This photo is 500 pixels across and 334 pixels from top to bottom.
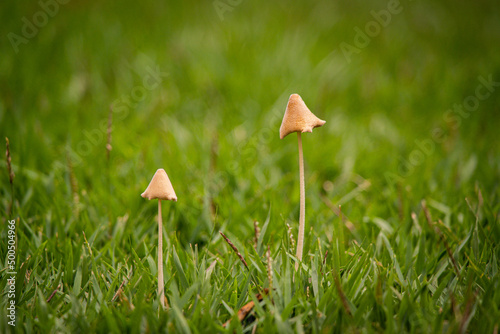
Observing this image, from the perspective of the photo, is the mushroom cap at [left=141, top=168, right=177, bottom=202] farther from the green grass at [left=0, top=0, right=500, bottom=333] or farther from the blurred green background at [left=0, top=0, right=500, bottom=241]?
the blurred green background at [left=0, top=0, right=500, bottom=241]

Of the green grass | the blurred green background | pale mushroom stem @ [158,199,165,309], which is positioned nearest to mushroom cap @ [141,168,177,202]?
pale mushroom stem @ [158,199,165,309]

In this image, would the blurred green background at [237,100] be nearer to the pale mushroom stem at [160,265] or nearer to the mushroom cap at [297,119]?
the pale mushroom stem at [160,265]

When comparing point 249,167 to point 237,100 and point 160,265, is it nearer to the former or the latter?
point 237,100

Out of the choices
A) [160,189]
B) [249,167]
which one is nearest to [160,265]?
[160,189]

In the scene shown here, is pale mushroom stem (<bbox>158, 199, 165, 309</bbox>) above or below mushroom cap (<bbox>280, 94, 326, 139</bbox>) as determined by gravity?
below

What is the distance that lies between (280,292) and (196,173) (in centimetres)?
133

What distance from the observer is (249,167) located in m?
2.76

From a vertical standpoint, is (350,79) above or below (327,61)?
below

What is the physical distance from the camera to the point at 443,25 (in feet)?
17.8

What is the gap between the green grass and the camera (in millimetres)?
1532

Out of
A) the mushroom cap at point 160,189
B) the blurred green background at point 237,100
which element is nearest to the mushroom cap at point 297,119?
the mushroom cap at point 160,189

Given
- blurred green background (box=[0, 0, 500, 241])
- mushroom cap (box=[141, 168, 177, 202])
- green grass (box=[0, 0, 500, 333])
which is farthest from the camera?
blurred green background (box=[0, 0, 500, 241])

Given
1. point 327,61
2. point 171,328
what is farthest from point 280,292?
point 327,61

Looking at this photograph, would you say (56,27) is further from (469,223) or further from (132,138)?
(469,223)
